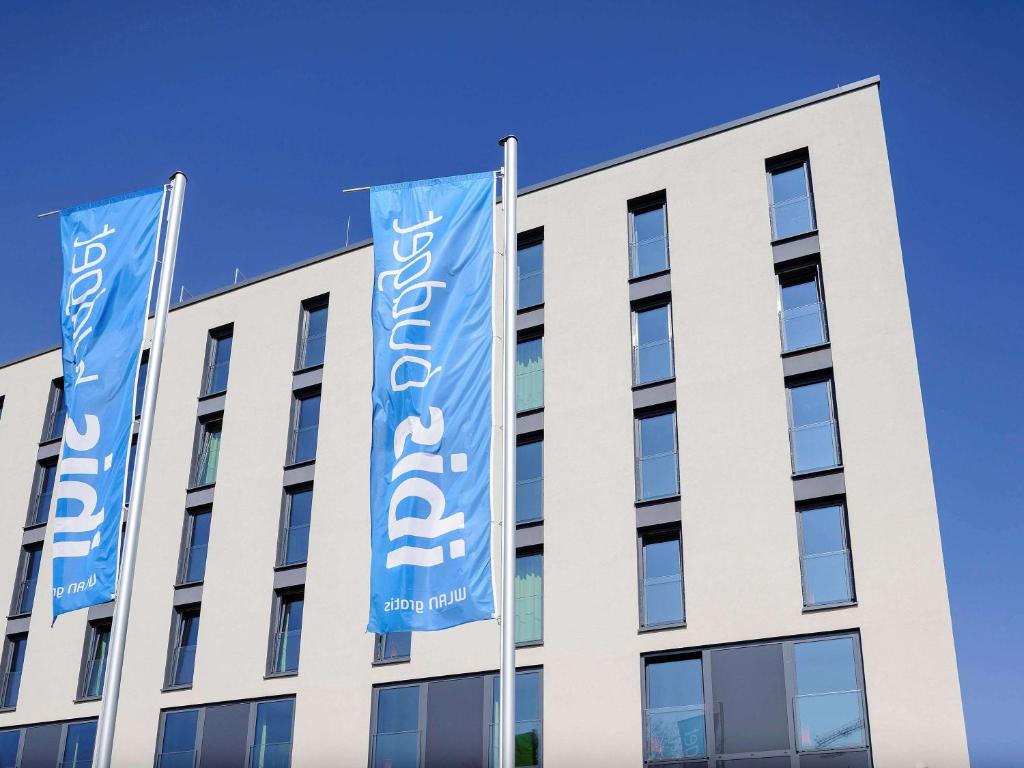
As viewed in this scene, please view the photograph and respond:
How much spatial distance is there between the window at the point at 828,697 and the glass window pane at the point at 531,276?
1097cm

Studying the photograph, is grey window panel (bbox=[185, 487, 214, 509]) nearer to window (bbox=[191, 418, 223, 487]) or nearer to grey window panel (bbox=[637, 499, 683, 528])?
window (bbox=[191, 418, 223, 487])

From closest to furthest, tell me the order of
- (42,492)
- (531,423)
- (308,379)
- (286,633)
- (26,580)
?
(531,423) < (286,633) < (308,379) < (26,580) < (42,492)

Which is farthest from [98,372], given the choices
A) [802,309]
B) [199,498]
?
[199,498]

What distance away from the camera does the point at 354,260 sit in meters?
33.2

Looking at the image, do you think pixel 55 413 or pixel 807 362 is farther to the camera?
pixel 55 413

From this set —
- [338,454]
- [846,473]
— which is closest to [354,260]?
[338,454]

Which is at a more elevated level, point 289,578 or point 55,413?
point 55,413

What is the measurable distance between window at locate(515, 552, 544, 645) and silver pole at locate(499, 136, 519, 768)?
11.3 meters

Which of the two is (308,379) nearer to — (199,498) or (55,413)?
(199,498)

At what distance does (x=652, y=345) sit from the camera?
27844mm

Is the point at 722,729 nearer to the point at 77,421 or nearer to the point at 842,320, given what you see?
the point at 842,320

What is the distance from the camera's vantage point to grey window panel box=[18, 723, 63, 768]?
31.0 metres

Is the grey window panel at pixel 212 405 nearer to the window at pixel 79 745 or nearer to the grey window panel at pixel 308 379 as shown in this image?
the grey window panel at pixel 308 379

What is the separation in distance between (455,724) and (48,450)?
1723 centimetres
